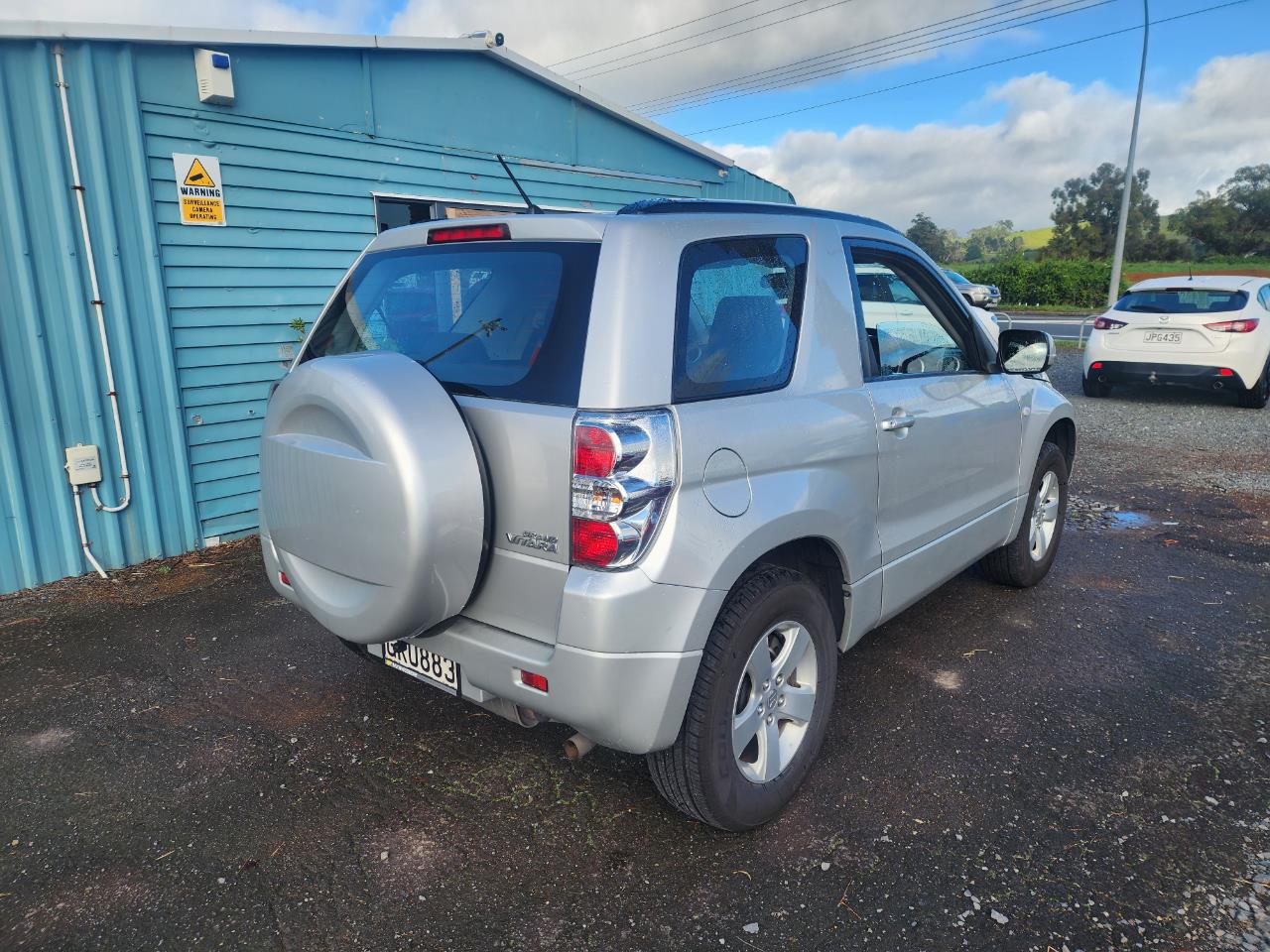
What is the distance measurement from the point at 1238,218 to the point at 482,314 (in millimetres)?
63474

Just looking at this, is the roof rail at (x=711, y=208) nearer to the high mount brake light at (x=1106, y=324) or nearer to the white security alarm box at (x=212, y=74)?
the white security alarm box at (x=212, y=74)

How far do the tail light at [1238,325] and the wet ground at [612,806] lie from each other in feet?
24.1

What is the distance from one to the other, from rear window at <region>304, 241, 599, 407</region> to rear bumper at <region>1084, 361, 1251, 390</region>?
10637 millimetres

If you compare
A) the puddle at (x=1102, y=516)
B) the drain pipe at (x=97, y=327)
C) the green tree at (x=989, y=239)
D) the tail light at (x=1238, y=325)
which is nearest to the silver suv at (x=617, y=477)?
the drain pipe at (x=97, y=327)

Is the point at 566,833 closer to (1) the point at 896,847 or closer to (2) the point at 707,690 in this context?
(2) the point at 707,690

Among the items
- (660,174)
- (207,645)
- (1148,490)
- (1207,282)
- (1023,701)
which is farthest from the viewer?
(1207,282)

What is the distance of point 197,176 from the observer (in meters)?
5.33

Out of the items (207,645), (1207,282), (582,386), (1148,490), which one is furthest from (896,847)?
(1207,282)

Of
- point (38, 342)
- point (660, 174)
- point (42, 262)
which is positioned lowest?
point (38, 342)

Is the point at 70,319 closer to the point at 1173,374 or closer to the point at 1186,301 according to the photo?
the point at 1173,374

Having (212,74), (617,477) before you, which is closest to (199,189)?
(212,74)

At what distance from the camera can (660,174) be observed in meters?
8.98

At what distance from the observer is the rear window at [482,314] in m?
2.30

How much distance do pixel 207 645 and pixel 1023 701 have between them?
12.3ft
